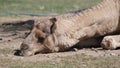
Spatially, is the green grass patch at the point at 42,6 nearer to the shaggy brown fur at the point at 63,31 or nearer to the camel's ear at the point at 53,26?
the shaggy brown fur at the point at 63,31

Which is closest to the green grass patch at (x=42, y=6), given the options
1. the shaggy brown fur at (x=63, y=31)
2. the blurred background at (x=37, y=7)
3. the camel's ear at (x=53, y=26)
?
the blurred background at (x=37, y=7)

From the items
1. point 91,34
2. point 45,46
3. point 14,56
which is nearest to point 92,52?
point 91,34

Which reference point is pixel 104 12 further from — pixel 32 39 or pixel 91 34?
pixel 32 39

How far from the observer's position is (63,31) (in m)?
7.34

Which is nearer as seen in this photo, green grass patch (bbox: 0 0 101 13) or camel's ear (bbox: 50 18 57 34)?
camel's ear (bbox: 50 18 57 34)

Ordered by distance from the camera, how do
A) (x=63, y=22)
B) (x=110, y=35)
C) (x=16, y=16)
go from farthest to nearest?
1. (x=16, y=16)
2. (x=110, y=35)
3. (x=63, y=22)

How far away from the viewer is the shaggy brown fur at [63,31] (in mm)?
7336

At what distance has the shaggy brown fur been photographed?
7.34m

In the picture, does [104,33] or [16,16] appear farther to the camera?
[16,16]

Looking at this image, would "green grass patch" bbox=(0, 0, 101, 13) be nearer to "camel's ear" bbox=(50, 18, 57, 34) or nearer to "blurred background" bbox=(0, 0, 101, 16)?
"blurred background" bbox=(0, 0, 101, 16)

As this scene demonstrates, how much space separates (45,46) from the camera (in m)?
7.42

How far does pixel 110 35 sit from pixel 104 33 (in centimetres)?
15

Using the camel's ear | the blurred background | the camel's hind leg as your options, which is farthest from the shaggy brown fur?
the blurred background

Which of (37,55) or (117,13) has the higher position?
(117,13)
